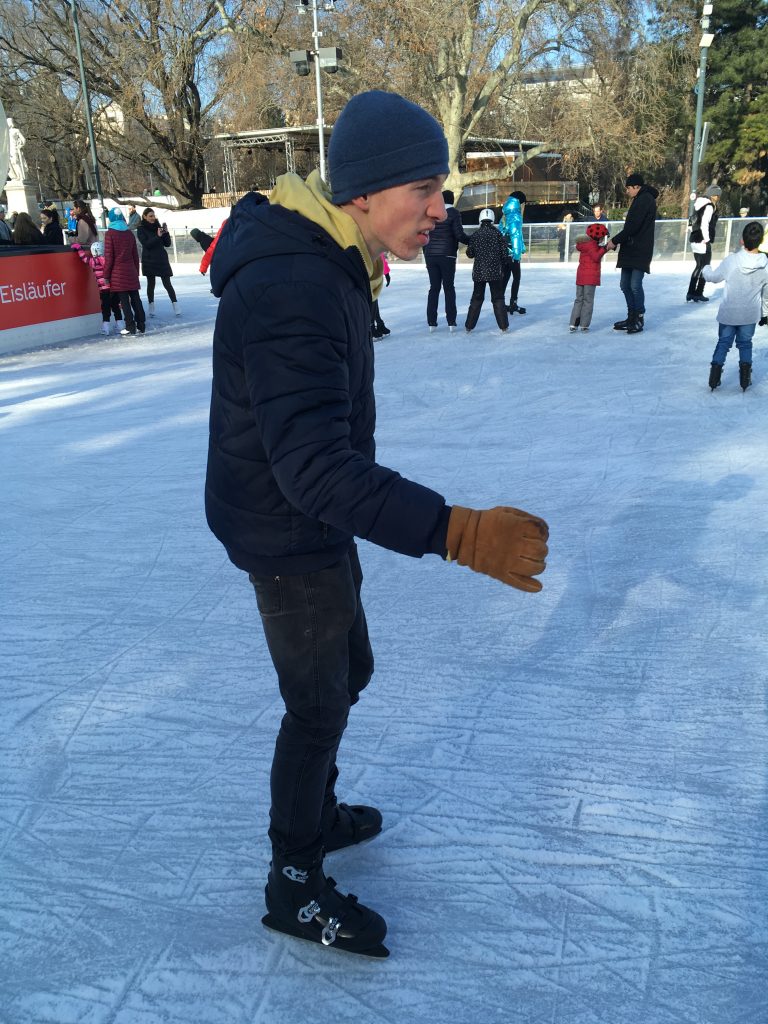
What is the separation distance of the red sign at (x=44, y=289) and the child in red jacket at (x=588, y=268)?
5979mm

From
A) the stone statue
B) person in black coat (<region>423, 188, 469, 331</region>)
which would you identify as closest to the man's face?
person in black coat (<region>423, 188, 469, 331</region>)

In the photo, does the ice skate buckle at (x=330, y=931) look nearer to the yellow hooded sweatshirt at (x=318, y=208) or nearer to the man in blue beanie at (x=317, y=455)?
the man in blue beanie at (x=317, y=455)

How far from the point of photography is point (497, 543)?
1286 mm

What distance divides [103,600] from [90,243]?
8211 mm

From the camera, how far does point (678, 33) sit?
2828cm

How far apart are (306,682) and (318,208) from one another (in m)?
0.82

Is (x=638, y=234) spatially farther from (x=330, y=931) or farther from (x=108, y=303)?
(x=330, y=931)

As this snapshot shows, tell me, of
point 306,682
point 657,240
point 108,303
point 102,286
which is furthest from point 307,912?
point 657,240

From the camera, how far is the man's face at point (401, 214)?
1.39 meters

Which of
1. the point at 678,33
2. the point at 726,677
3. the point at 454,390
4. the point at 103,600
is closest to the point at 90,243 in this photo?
the point at 454,390

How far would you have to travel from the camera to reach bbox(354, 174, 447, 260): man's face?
4.57 ft

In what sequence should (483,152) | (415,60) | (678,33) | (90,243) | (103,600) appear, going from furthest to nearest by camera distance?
(483,152)
(678,33)
(415,60)
(90,243)
(103,600)

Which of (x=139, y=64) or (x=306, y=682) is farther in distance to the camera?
(x=139, y=64)

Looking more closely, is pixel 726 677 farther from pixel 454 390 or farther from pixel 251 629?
pixel 454 390
